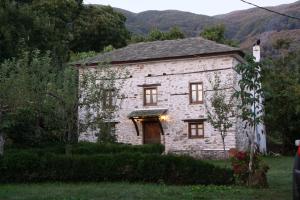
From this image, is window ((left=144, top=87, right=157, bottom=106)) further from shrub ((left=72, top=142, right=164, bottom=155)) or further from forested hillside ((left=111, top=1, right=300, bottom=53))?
forested hillside ((left=111, top=1, right=300, bottom=53))

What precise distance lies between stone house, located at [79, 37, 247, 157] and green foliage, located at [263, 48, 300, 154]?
11.4ft

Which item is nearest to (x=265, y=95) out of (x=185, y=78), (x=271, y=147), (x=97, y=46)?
(x=185, y=78)

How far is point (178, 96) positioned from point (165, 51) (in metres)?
2.91

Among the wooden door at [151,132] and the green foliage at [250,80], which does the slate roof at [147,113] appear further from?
the green foliage at [250,80]

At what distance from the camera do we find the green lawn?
11485 millimetres

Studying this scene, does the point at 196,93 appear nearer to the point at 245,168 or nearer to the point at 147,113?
the point at 147,113

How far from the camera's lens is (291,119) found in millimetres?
33062

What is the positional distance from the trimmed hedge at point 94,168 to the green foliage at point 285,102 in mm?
16748

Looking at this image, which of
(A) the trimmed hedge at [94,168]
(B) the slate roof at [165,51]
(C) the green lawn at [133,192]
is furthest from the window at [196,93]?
(C) the green lawn at [133,192]

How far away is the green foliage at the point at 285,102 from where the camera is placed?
31.4 meters

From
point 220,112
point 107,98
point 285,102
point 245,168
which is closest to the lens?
point 245,168

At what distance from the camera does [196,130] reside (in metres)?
29.2

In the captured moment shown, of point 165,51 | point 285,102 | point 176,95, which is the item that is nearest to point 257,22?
point 285,102

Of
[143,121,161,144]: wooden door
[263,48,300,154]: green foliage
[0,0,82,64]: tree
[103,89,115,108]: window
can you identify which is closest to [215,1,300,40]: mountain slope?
[263,48,300,154]: green foliage
